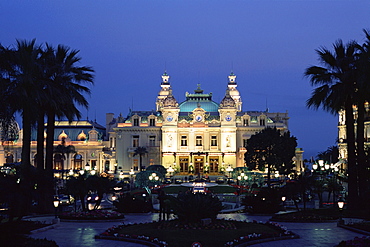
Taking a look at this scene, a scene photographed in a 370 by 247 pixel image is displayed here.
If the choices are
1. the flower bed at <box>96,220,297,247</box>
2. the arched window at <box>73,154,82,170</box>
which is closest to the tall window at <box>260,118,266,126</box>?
the arched window at <box>73,154,82,170</box>

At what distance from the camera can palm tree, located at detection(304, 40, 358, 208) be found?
1380 inches

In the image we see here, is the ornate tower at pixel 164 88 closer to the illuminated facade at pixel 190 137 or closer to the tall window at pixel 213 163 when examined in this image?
the illuminated facade at pixel 190 137

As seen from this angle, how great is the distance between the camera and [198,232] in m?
24.8

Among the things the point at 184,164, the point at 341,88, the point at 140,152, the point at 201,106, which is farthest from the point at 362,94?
the point at 201,106

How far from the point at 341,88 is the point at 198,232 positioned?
15671 millimetres

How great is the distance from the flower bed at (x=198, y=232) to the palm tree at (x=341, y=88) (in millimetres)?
9959

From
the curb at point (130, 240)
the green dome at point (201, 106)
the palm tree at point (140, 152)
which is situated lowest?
the curb at point (130, 240)

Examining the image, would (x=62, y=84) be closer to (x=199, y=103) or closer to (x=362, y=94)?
(x=362, y=94)

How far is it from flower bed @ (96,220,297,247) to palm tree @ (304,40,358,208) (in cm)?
996

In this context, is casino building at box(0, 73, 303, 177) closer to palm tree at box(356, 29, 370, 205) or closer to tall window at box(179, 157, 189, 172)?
tall window at box(179, 157, 189, 172)

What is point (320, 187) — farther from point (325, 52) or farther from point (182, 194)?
point (182, 194)

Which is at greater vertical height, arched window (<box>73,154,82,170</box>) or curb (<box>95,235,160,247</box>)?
arched window (<box>73,154,82,170</box>)

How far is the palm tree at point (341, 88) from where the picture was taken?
35062 mm

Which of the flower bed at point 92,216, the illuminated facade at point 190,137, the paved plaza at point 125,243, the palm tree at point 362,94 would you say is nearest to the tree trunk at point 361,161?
the palm tree at point 362,94
